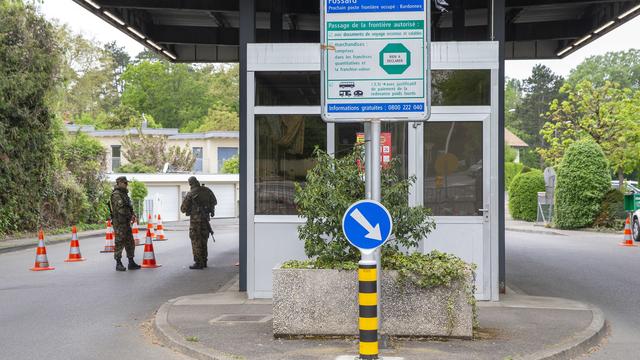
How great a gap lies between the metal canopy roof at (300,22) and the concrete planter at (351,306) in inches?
266

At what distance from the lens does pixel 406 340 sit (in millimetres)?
7910

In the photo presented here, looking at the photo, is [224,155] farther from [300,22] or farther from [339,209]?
[339,209]

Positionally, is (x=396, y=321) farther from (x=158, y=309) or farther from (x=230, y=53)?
(x=230, y=53)

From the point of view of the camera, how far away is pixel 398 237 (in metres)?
8.10

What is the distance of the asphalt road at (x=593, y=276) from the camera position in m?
8.98

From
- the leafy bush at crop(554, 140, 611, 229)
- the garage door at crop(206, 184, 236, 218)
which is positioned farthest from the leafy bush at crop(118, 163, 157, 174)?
the leafy bush at crop(554, 140, 611, 229)

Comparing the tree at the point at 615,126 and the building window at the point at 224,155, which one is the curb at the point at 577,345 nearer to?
the tree at the point at 615,126

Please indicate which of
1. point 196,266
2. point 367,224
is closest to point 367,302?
point 367,224

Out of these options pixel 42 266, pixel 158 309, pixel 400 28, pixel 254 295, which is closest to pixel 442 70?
pixel 400 28

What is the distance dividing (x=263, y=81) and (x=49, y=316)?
4194 millimetres

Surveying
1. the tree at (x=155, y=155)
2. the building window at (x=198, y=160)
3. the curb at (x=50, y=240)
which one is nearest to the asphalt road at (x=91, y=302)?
the curb at (x=50, y=240)

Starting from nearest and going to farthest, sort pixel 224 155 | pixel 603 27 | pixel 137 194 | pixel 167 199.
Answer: pixel 603 27, pixel 137 194, pixel 167 199, pixel 224 155

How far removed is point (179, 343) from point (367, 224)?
2.50 meters

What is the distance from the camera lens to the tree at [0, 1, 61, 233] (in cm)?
2514
